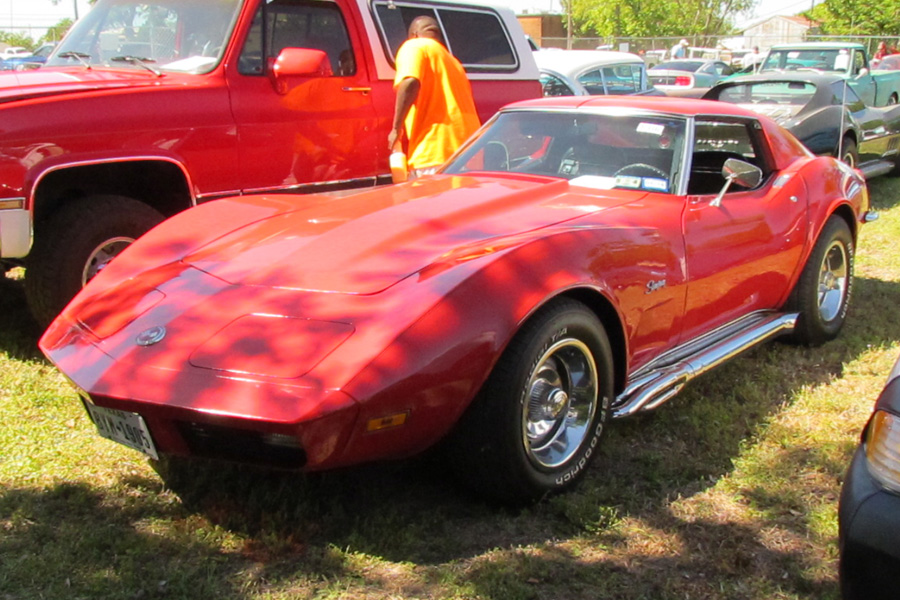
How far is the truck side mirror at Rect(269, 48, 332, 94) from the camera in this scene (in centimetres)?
534

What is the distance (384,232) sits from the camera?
11.4 ft

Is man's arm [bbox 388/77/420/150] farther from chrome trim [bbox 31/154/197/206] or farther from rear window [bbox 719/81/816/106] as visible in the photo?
rear window [bbox 719/81/816/106]

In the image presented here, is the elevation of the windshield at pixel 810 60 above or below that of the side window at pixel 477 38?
below

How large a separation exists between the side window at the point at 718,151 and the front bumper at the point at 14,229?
3286 millimetres

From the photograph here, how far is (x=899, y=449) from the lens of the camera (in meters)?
2.28

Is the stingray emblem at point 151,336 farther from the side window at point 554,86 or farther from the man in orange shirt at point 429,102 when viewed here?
the side window at point 554,86

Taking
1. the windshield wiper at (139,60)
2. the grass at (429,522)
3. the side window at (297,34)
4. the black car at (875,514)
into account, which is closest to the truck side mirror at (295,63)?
the side window at (297,34)

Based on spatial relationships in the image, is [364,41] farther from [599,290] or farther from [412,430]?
[412,430]

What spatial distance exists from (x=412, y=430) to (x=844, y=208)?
359cm

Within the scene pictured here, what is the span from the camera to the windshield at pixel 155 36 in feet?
17.8

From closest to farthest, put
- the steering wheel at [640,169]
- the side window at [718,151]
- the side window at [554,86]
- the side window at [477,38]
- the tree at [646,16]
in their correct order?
the steering wheel at [640,169]
the side window at [718,151]
the side window at [477,38]
the side window at [554,86]
the tree at [646,16]

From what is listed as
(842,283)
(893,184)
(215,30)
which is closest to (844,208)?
(842,283)

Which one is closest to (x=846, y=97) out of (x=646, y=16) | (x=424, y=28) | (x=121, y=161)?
(x=424, y=28)

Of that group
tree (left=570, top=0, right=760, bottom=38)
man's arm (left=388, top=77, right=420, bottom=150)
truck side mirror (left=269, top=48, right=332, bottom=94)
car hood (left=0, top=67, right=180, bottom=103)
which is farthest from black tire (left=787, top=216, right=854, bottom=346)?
tree (left=570, top=0, right=760, bottom=38)
